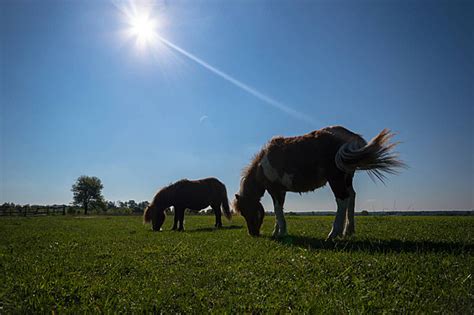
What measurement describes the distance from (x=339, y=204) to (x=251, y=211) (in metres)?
3.21

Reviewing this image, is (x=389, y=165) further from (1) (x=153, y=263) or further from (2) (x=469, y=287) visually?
(1) (x=153, y=263)

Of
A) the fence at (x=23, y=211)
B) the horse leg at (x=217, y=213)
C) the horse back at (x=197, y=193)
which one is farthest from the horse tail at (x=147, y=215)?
the fence at (x=23, y=211)

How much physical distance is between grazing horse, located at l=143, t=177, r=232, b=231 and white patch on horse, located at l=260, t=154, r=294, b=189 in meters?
7.09

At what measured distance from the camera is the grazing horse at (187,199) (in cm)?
1424

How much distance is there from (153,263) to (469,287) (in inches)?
171

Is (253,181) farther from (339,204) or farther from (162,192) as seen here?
(162,192)

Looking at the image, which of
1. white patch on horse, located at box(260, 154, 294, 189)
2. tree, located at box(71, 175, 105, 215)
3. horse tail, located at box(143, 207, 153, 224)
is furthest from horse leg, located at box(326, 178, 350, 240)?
tree, located at box(71, 175, 105, 215)

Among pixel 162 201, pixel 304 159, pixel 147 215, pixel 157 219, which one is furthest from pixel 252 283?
pixel 147 215

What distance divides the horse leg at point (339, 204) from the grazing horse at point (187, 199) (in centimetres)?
883

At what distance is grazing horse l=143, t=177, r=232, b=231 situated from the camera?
46.7 ft

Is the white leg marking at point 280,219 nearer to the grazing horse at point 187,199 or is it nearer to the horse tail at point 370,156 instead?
the horse tail at point 370,156

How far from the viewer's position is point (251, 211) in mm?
8945

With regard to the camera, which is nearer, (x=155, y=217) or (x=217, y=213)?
(x=155, y=217)

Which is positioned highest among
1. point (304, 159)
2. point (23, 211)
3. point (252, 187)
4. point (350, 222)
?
point (304, 159)
